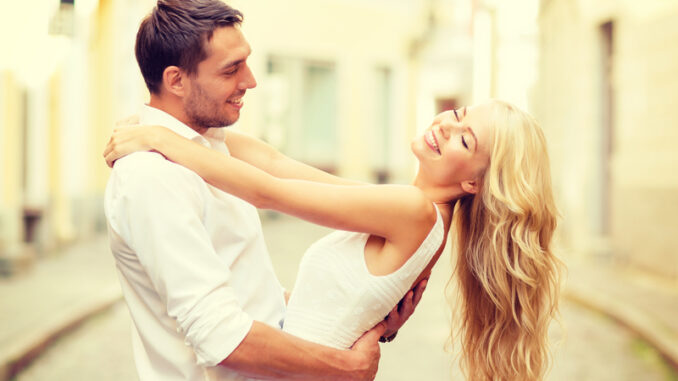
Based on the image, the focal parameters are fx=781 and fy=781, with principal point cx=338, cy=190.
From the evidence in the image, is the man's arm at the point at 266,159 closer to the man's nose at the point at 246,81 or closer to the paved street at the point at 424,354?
the man's nose at the point at 246,81

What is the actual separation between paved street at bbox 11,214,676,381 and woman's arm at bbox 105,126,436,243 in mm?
2841

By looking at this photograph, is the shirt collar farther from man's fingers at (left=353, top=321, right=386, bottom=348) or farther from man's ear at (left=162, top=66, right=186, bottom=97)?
man's fingers at (left=353, top=321, right=386, bottom=348)

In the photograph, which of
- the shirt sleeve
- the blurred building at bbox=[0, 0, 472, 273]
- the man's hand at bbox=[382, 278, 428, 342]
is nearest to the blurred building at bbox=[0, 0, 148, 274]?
the blurred building at bbox=[0, 0, 472, 273]

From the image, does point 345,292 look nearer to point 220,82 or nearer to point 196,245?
point 196,245

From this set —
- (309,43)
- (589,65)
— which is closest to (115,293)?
(589,65)

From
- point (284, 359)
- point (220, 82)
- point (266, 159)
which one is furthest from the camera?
point (266, 159)

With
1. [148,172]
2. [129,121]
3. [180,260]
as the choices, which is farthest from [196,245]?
[129,121]

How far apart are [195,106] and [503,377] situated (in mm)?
1374

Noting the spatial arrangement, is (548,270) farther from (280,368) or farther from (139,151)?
(139,151)

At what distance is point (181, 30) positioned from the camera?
6.60 feet

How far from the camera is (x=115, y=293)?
858 centimetres

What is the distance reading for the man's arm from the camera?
2570 millimetres

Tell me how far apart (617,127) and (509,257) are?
1013 centimetres

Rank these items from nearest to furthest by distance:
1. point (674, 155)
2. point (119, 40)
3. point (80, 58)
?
point (674, 155), point (80, 58), point (119, 40)
